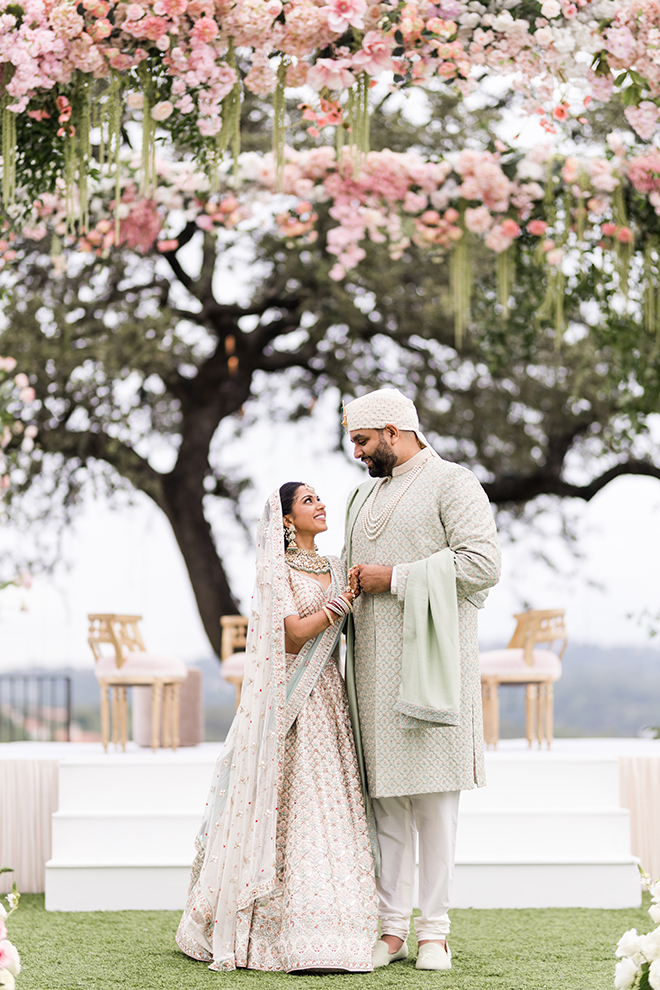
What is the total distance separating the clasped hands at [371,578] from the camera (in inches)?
120

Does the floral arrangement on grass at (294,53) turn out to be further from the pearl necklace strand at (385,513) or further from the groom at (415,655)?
the pearl necklace strand at (385,513)

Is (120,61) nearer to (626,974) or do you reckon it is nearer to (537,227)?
(537,227)

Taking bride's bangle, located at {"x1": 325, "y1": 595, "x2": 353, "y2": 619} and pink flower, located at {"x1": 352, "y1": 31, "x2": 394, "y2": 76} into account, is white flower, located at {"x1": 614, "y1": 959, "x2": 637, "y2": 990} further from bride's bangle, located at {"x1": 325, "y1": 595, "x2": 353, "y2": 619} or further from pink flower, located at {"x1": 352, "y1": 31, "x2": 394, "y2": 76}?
pink flower, located at {"x1": 352, "y1": 31, "x2": 394, "y2": 76}

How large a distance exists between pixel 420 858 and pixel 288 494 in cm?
112

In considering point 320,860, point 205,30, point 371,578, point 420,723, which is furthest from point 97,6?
point 320,860

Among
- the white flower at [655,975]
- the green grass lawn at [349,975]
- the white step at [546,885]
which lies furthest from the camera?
the white step at [546,885]

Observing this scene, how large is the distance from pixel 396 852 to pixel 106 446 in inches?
196

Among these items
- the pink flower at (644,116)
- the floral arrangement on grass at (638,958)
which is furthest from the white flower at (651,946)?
the pink flower at (644,116)

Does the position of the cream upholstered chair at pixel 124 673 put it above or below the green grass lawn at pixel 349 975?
above

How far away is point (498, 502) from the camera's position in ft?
26.0

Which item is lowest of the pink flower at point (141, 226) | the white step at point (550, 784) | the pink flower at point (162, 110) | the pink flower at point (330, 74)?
the white step at point (550, 784)

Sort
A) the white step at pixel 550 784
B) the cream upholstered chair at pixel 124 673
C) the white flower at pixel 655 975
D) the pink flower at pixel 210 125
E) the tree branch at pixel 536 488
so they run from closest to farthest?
the white flower at pixel 655 975, the pink flower at pixel 210 125, the white step at pixel 550 784, the cream upholstered chair at pixel 124 673, the tree branch at pixel 536 488

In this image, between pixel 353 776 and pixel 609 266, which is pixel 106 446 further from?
pixel 353 776

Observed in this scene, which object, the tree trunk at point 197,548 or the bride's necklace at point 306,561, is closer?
the bride's necklace at point 306,561
